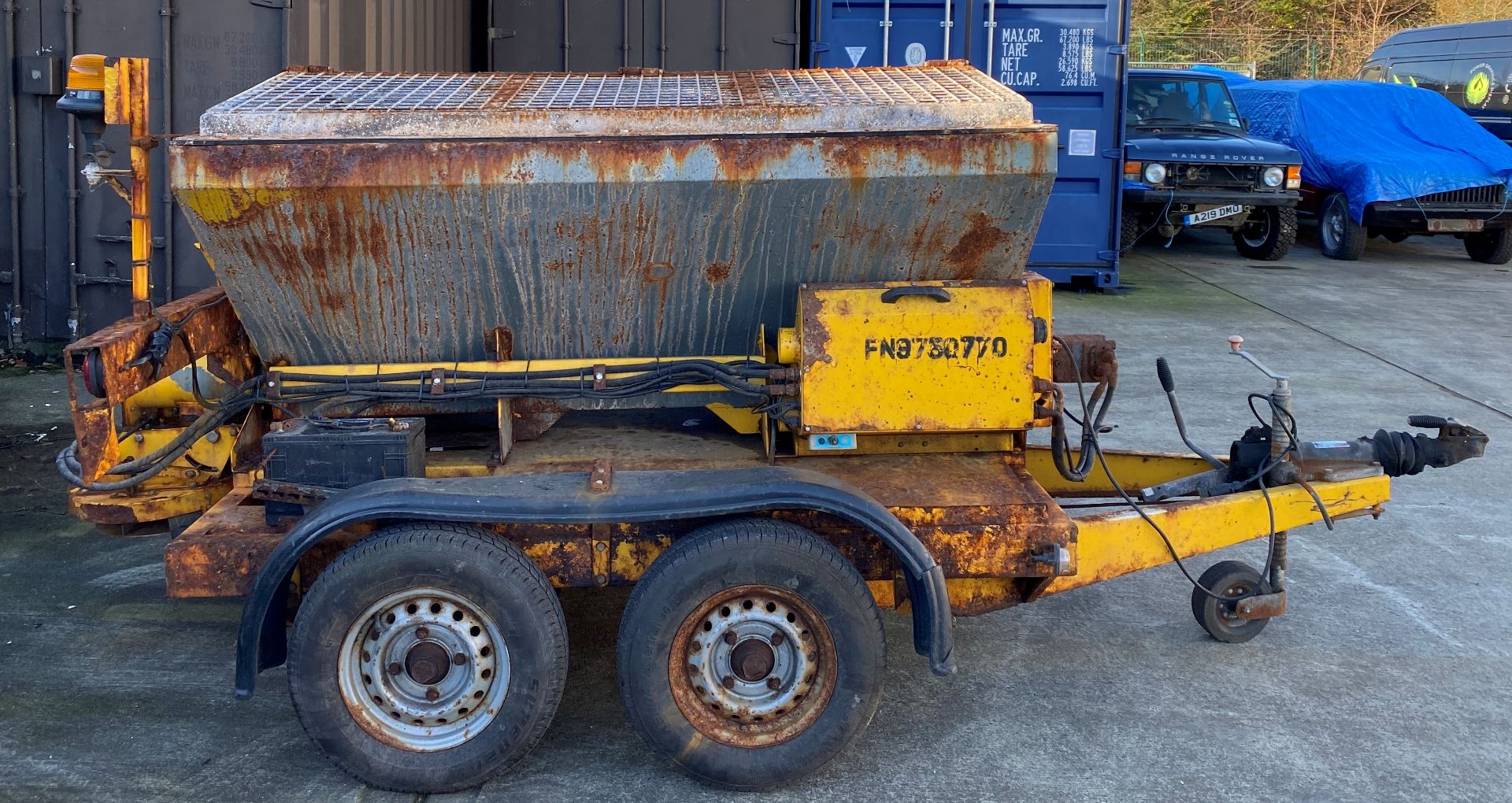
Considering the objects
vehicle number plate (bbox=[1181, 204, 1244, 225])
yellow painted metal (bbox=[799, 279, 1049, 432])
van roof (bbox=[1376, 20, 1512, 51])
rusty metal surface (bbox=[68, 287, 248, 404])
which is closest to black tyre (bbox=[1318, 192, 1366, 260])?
vehicle number plate (bbox=[1181, 204, 1244, 225])

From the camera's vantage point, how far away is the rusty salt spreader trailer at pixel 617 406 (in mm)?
3748

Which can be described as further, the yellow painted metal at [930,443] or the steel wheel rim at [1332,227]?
the steel wheel rim at [1332,227]

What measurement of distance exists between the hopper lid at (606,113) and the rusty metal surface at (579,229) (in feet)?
0.17

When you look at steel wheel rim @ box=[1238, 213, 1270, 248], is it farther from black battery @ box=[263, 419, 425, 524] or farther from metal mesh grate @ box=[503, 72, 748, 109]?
black battery @ box=[263, 419, 425, 524]

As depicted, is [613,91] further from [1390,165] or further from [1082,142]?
[1390,165]

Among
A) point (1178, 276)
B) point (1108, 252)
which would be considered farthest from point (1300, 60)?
point (1108, 252)

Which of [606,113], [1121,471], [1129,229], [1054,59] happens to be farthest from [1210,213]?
[606,113]

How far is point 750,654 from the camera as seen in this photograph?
3.80m

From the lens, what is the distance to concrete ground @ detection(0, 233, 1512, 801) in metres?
3.86

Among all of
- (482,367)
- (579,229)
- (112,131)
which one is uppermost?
(112,131)

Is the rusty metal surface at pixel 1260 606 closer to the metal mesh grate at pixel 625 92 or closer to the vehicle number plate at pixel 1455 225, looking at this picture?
the metal mesh grate at pixel 625 92

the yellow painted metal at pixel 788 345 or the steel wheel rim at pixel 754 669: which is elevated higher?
the yellow painted metal at pixel 788 345

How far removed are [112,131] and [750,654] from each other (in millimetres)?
6610

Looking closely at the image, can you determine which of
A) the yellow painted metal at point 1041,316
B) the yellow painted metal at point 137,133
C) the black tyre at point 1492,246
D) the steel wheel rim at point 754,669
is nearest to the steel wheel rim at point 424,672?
the steel wheel rim at point 754,669
